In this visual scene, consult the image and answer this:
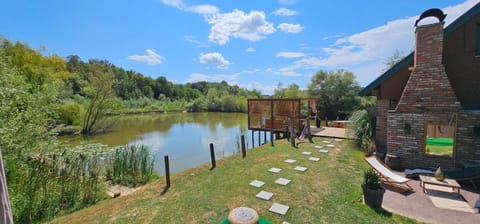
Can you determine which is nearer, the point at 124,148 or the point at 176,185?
the point at 176,185

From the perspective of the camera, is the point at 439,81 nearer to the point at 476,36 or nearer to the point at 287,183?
the point at 476,36

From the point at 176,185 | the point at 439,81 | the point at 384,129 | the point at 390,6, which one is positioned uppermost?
the point at 390,6

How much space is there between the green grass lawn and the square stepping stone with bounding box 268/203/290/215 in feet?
0.26

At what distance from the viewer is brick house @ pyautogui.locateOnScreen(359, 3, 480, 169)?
5121 millimetres

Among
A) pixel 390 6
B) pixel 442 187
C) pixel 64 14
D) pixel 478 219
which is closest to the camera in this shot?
pixel 478 219

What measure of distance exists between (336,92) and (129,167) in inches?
849

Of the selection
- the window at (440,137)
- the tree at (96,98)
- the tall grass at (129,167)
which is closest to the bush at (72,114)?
the tree at (96,98)

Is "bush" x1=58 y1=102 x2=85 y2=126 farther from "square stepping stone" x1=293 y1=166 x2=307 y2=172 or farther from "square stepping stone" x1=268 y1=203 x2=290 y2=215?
"square stepping stone" x1=268 y1=203 x2=290 y2=215

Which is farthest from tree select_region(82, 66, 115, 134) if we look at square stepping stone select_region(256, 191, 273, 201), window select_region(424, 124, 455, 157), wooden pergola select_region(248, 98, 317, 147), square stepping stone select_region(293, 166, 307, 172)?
window select_region(424, 124, 455, 157)

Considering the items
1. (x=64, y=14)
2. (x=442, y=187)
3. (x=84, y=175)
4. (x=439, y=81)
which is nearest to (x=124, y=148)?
(x=84, y=175)

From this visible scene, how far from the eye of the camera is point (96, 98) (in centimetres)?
1806

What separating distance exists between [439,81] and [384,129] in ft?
6.88

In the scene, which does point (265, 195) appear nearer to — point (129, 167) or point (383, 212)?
point (383, 212)

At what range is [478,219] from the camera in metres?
3.34
